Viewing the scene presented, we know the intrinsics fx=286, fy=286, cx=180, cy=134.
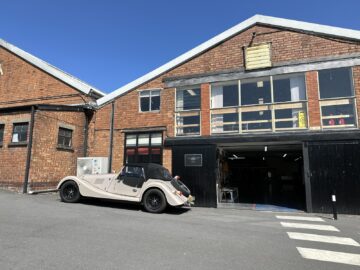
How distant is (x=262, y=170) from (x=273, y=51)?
39.2 feet

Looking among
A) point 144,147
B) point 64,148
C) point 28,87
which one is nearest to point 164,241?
point 144,147

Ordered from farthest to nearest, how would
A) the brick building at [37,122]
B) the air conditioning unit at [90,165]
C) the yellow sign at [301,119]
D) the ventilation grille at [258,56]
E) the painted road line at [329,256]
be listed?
the air conditioning unit at [90,165] < the brick building at [37,122] < the ventilation grille at [258,56] < the yellow sign at [301,119] < the painted road line at [329,256]

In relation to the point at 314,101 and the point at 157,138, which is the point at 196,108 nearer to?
the point at 157,138

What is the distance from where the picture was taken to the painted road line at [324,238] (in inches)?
249

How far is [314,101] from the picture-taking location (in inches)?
444

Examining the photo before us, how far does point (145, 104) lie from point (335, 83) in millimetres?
8507

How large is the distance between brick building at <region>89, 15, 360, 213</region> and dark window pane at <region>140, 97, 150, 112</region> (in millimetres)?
49

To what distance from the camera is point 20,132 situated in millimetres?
13086

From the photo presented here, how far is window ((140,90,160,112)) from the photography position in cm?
1391

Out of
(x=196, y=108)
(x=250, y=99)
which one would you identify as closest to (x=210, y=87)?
(x=196, y=108)

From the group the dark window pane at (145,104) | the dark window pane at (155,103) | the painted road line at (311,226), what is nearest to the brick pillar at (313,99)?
the painted road line at (311,226)

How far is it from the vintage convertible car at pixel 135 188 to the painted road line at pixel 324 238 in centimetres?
361

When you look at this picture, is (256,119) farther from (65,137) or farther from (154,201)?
(65,137)

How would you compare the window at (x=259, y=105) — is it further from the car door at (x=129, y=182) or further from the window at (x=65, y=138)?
the window at (x=65, y=138)
